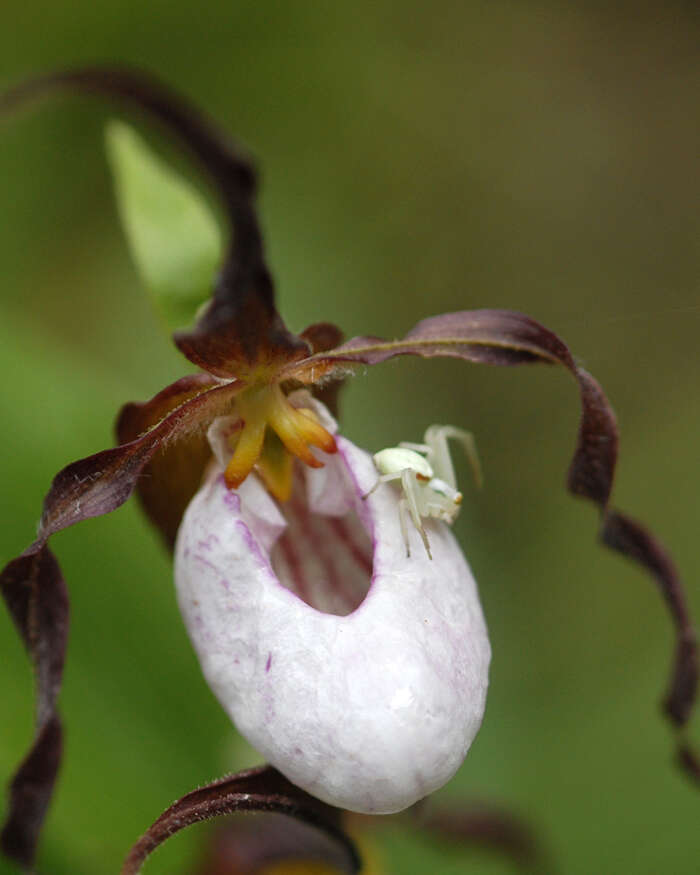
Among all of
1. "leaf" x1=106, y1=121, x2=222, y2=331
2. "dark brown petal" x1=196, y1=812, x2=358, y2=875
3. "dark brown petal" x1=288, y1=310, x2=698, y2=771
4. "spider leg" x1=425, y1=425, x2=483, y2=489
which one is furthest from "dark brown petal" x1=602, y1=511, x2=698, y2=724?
"dark brown petal" x1=196, y1=812, x2=358, y2=875

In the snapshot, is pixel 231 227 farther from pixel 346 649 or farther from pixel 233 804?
pixel 233 804

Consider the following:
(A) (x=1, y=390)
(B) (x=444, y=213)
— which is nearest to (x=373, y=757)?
(A) (x=1, y=390)

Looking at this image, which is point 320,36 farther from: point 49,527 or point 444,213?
point 49,527

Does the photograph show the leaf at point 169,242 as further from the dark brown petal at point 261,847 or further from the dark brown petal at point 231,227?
the dark brown petal at point 261,847

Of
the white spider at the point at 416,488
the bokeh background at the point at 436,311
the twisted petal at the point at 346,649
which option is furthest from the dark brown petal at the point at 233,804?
the bokeh background at the point at 436,311

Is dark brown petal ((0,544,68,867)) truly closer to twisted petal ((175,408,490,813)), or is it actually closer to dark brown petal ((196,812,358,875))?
twisted petal ((175,408,490,813))

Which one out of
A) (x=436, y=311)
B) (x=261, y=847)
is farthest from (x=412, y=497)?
(x=436, y=311)
